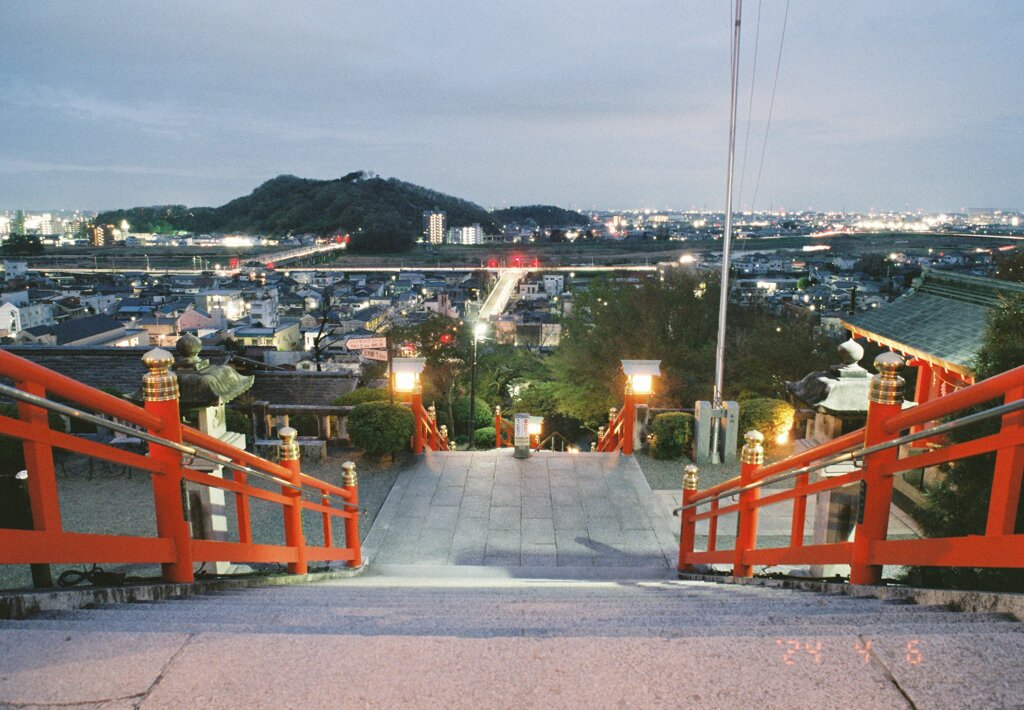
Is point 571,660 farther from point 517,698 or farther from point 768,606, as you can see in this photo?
point 768,606

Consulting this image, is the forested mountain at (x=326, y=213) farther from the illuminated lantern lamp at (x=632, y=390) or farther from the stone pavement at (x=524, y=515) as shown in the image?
the stone pavement at (x=524, y=515)

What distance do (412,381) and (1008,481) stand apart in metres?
8.72

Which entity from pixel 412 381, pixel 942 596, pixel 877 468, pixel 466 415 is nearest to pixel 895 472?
pixel 877 468

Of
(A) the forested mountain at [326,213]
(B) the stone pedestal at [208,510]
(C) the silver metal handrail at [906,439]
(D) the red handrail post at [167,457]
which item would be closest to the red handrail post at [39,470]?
(D) the red handrail post at [167,457]

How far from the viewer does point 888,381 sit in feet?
10.2

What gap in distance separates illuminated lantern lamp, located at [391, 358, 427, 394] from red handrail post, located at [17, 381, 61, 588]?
25.2 feet

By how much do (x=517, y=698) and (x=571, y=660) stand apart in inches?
10.6

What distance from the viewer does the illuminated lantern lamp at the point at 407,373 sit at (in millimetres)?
10352

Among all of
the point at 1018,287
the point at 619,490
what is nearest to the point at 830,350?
the point at 1018,287

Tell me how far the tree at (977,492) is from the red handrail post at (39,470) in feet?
17.1

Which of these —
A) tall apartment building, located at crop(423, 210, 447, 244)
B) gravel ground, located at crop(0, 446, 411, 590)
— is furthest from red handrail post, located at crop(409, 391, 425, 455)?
tall apartment building, located at crop(423, 210, 447, 244)

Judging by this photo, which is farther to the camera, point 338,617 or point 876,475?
point 876,475

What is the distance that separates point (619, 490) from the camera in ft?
29.2

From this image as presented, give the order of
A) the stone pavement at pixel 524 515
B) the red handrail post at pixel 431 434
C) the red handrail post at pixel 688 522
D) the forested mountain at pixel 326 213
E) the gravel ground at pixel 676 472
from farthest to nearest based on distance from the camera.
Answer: the forested mountain at pixel 326 213, the red handrail post at pixel 431 434, the gravel ground at pixel 676 472, the stone pavement at pixel 524 515, the red handrail post at pixel 688 522
